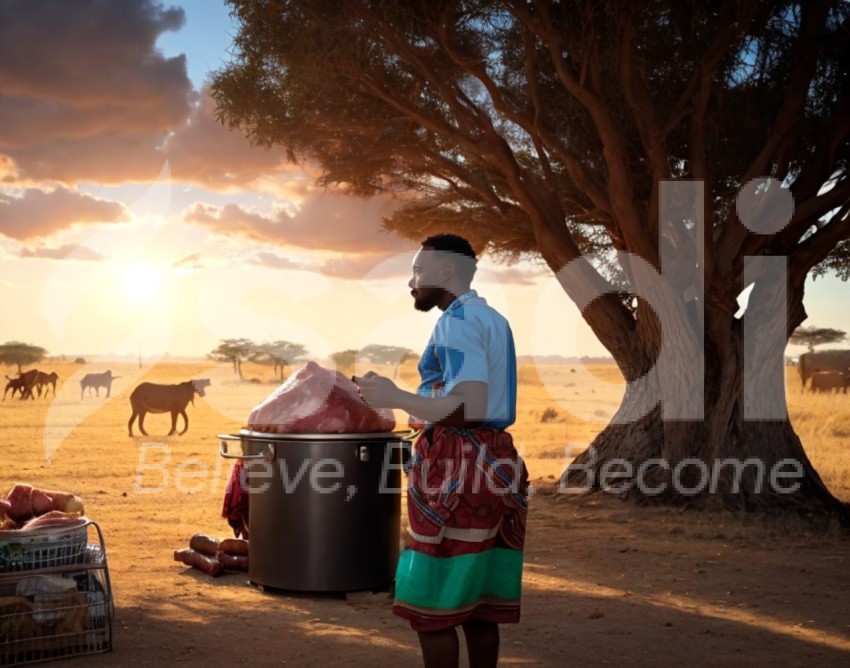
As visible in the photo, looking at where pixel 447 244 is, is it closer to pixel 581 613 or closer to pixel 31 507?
pixel 31 507

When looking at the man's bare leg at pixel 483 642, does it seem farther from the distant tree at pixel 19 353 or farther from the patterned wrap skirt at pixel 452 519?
the distant tree at pixel 19 353

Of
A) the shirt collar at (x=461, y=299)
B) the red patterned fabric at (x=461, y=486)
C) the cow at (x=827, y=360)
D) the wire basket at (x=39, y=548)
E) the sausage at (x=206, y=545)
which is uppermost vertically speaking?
the cow at (x=827, y=360)

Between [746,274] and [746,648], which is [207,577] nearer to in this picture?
[746,648]

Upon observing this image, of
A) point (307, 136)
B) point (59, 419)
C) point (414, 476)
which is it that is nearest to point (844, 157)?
point (307, 136)

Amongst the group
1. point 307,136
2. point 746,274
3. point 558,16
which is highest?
point 558,16

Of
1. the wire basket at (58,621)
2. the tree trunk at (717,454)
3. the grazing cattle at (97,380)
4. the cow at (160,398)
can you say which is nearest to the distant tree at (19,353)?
the grazing cattle at (97,380)

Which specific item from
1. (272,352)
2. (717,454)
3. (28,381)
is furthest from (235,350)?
(717,454)

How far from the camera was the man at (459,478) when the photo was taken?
3.84 meters

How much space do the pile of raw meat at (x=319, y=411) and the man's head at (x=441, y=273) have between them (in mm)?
2561

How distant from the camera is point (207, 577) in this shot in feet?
25.4

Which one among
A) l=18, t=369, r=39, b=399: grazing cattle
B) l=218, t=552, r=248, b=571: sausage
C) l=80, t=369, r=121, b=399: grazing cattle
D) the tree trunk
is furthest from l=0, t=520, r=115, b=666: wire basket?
l=80, t=369, r=121, b=399: grazing cattle

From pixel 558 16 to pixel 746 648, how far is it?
7775 millimetres

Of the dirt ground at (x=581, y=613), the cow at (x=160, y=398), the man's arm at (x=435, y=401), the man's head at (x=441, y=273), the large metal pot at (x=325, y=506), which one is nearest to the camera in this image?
the man's arm at (x=435, y=401)

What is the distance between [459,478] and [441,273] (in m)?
0.85
